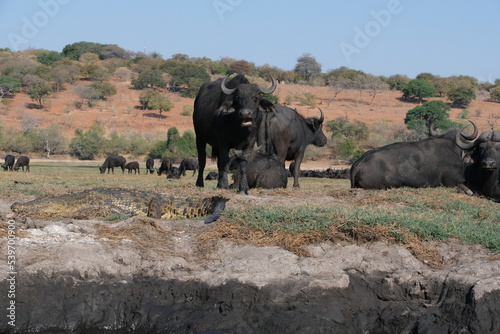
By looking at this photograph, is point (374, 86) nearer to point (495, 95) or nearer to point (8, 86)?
point (495, 95)

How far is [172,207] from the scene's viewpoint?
9000mm

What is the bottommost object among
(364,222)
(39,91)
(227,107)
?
(39,91)

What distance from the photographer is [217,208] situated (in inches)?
326

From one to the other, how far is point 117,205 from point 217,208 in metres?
1.44

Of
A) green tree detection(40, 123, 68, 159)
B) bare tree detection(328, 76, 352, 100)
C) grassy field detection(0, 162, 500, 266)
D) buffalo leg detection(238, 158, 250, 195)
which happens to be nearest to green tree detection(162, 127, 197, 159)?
green tree detection(40, 123, 68, 159)

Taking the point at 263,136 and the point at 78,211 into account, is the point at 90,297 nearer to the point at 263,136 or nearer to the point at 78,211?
the point at 78,211

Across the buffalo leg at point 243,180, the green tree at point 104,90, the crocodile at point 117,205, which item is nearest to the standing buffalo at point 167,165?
the buffalo leg at point 243,180

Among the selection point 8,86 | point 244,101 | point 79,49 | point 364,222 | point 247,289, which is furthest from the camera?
point 79,49

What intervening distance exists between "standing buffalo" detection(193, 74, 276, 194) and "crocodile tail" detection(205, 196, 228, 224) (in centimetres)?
189

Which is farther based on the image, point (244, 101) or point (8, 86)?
point (8, 86)

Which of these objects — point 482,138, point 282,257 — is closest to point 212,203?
point 282,257

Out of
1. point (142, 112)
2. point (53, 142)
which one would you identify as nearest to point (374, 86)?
point (142, 112)

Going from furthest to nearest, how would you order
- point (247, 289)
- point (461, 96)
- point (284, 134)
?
1. point (461, 96)
2. point (284, 134)
3. point (247, 289)

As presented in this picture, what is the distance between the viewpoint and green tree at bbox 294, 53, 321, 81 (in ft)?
311
